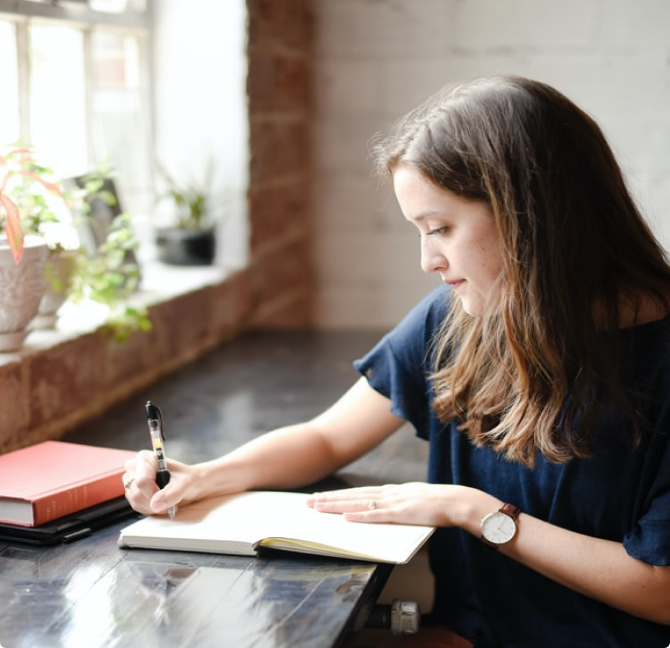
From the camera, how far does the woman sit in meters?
1.26

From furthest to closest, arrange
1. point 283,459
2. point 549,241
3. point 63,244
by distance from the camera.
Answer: point 63,244 → point 283,459 → point 549,241

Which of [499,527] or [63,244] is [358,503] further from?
[63,244]

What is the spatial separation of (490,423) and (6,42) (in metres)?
1.30

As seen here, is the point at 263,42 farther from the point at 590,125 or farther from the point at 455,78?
the point at 590,125

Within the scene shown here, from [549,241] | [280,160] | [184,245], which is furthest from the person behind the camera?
[280,160]

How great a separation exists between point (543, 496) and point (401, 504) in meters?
0.21

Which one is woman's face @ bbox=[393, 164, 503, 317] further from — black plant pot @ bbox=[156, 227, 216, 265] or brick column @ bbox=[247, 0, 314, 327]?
brick column @ bbox=[247, 0, 314, 327]

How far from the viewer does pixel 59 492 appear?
1.35 m

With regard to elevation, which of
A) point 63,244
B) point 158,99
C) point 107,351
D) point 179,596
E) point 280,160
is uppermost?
point 158,99

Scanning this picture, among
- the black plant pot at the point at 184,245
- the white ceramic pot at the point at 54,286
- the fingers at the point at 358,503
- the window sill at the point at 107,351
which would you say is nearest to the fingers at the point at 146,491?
the fingers at the point at 358,503

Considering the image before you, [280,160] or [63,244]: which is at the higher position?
[280,160]

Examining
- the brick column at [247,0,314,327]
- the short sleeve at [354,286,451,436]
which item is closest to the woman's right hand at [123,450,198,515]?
the short sleeve at [354,286,451,436]

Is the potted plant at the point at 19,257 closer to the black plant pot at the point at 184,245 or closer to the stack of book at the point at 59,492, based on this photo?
the stack of book at the point at 59,492

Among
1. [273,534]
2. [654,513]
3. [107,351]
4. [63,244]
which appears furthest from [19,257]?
[654,513]
